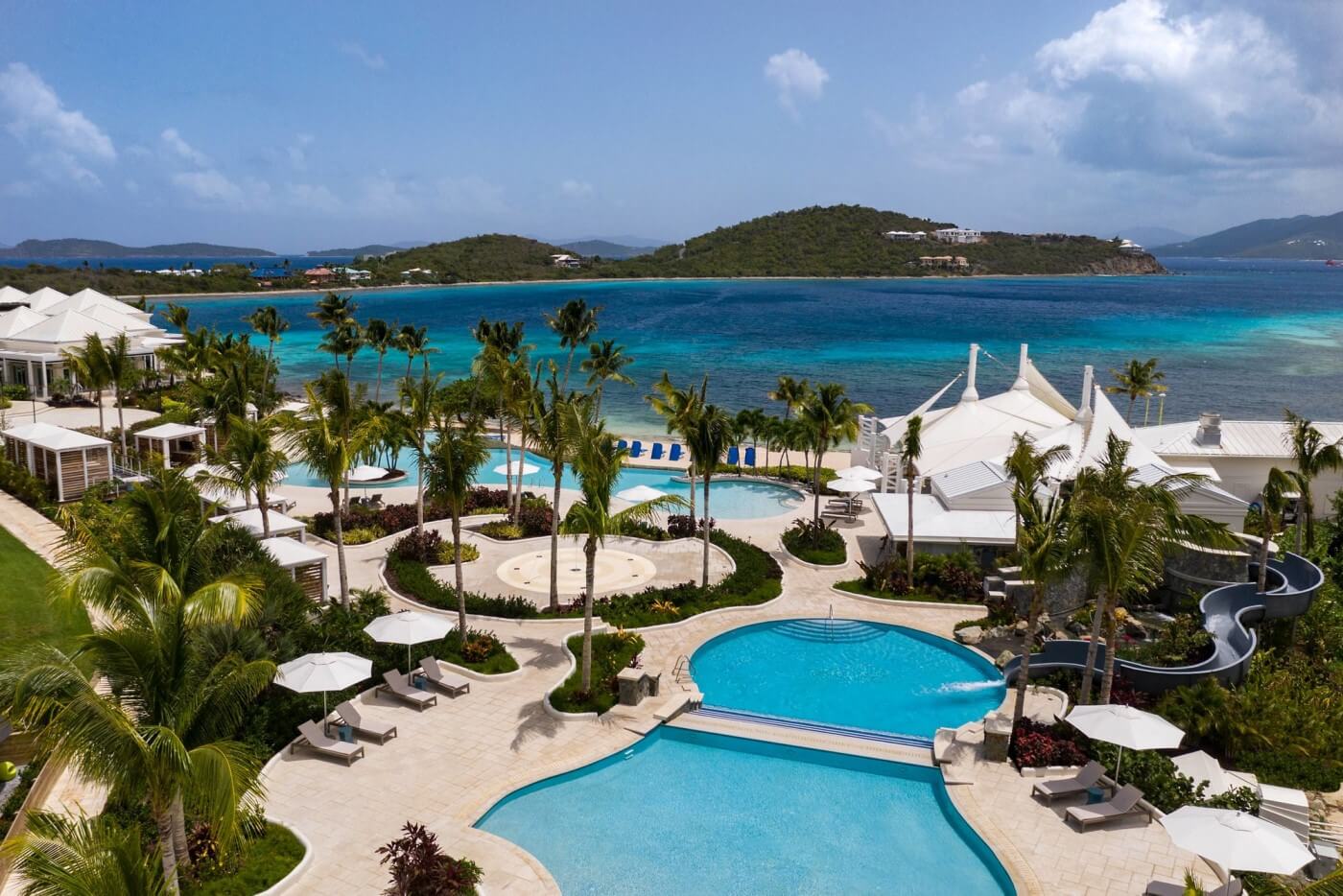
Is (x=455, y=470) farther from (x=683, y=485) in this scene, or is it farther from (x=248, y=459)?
(x=683, y=485)

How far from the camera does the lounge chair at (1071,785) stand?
53.3 feet

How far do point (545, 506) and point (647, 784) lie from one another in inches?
732

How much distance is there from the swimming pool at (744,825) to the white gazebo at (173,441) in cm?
2582

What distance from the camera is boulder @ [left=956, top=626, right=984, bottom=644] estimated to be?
23.5 metres

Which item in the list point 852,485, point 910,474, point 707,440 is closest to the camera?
point 707,440

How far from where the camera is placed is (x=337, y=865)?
13984mm

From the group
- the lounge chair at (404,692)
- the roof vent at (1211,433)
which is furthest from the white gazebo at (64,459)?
the roof vent at (1211,433)

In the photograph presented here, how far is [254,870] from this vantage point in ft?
44.5

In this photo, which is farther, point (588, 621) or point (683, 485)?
point (683, 485)

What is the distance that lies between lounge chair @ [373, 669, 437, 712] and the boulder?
43.6 ft

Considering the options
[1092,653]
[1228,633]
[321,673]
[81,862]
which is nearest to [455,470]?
[321,673]

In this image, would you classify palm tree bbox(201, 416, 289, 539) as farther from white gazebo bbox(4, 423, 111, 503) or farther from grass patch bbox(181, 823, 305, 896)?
white gazebo bbox(4, 423, 111, 503)

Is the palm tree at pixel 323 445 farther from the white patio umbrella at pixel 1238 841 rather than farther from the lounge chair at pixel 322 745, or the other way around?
the white patio umbrella at pixel 1238 841

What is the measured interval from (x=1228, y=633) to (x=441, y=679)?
18.8 metres
